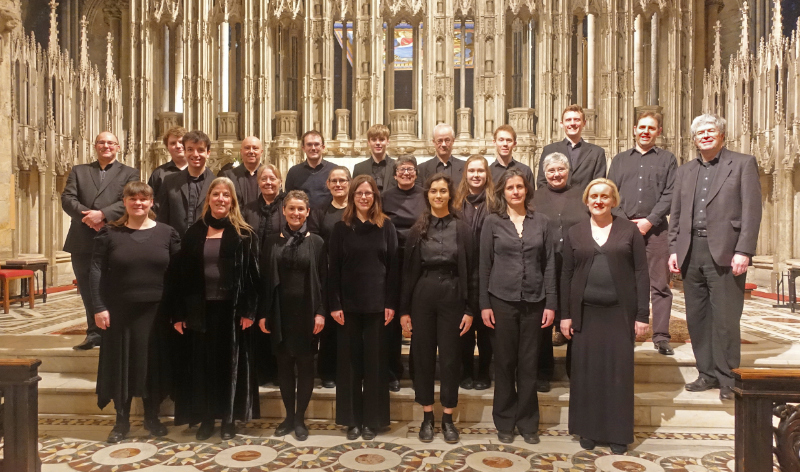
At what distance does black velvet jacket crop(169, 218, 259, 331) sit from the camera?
3363 millimetres

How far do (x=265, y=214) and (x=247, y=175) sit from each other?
569mm

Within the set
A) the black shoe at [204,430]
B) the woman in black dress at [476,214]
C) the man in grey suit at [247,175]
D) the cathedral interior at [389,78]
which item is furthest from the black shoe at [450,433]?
the cathedral interior at [389,78]

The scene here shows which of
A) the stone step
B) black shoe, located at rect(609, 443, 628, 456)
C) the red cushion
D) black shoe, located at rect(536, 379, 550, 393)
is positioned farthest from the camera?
the red cushion

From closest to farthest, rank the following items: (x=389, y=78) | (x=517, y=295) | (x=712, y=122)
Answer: (x=517, y=295), (x=712, y=122), (x=389, y=78)

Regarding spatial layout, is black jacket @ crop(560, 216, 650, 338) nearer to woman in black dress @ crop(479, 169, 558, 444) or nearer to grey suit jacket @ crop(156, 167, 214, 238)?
woman in black dress @ crop(479, 169, 558, 444)

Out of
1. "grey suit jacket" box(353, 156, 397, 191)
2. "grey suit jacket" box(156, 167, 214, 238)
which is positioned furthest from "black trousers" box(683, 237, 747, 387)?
"grey suit jacket" box(156, 167, 214, 238)

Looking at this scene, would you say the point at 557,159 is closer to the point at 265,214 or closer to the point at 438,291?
the point at 438,291

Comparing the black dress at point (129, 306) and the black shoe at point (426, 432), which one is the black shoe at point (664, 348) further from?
the black dress at point (129, 306)

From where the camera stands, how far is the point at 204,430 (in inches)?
136

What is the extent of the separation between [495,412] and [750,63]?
9.60m

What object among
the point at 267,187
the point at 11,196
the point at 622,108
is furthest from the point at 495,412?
the point at 622,108

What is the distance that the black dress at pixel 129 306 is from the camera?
3.39 m

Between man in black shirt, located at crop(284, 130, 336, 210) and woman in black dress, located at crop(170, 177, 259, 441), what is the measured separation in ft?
2.91

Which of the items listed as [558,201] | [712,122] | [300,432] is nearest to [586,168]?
[558,201]
